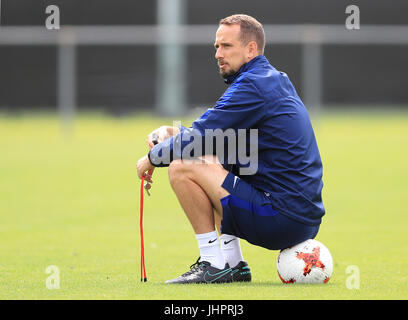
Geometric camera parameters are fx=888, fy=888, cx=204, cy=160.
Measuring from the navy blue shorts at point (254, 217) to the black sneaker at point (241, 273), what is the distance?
339 mm

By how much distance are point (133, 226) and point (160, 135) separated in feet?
10.6

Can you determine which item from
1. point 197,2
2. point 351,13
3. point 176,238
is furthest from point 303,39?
point 176,238

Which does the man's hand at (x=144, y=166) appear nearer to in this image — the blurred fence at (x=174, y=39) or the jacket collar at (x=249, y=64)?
the jacket collar at (x=249, y=64)

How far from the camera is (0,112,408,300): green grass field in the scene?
19.8ft

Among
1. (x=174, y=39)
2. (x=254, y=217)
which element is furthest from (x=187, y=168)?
(x=174, y=39)

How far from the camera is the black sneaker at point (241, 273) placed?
21.1 feet

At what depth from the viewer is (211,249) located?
631 centimetres

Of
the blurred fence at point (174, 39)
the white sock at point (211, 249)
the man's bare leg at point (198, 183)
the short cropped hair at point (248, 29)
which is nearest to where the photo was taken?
the man's bare leg at point (198, 183)

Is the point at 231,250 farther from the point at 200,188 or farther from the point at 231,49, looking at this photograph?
the point at 231,49

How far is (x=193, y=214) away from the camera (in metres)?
6.30

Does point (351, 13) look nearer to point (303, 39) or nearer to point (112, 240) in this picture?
point (303, 39)

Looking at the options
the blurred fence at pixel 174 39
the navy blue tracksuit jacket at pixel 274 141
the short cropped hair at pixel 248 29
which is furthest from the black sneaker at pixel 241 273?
the blurred fence at pixel 174 39

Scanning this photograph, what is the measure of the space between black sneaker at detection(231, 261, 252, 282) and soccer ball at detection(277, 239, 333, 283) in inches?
11.3

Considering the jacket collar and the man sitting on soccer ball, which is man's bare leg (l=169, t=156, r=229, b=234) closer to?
the man sitting on soccer ball
